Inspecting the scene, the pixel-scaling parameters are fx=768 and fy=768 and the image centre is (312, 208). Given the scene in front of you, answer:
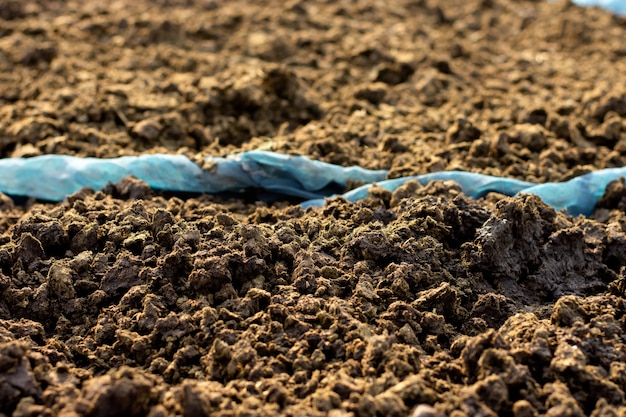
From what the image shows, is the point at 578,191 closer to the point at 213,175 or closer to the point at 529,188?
the point at 529,188

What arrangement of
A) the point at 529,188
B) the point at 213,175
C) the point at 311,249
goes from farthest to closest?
the point at 213,175 → the point at 529,188 → the point at 311,249

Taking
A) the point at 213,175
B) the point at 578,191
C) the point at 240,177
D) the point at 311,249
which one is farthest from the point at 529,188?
the point at 213,175

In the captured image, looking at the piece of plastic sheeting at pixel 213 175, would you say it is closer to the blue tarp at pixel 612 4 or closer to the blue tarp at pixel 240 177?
the blue tarp at pixel 240 177

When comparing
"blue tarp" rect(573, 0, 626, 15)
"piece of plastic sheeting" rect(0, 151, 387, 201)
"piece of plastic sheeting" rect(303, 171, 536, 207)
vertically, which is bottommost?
"piece of plastic sheeting" rect(0, 151, 387, 201)

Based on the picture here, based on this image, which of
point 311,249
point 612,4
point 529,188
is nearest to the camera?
point 311,249

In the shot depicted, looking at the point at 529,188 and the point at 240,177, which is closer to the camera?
the point at 529,188

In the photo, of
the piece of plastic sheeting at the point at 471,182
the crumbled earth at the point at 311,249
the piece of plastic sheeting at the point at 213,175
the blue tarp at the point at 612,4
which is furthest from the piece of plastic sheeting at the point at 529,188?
the blue tarp at the point at 612,4

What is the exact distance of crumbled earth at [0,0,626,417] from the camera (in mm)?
2838

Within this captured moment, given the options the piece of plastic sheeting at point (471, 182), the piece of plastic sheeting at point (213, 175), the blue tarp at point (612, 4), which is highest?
the blue tarp at point (612, 4)

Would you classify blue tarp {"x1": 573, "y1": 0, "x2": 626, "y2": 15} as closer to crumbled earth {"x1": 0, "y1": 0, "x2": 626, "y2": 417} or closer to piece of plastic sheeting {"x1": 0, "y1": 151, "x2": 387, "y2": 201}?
crumbled earth {"x1": 0, "y1": 0, "x2": 626, "y2": 417}

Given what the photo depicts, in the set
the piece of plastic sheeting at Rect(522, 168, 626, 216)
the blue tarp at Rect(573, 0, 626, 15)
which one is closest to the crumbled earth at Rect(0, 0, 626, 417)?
the piece of plastic sheeting at Rect(522, 168, 626, 216)

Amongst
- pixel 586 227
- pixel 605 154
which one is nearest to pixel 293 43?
pixel 605 154

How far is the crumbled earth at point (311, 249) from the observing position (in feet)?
9.31

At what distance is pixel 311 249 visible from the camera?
12.0ft
